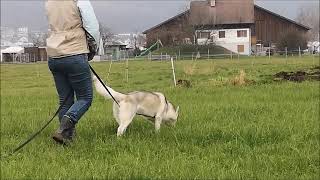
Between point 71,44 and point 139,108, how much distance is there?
5.18 ft

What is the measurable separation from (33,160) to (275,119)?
4.34 meters

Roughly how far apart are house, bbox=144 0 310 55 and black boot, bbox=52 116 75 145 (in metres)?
74.3

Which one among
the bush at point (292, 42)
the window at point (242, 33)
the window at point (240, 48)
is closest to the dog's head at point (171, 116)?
the bush at point (292, 42)

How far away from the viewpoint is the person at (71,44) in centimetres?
658

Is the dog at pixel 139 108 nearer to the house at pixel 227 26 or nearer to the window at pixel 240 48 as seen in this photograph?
the house at pixel 227 26

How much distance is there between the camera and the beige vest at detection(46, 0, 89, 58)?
656 centimetres

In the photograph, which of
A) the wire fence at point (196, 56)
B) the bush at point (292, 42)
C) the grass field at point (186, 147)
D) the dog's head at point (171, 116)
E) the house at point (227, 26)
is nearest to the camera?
the grass field at point (186, 147)

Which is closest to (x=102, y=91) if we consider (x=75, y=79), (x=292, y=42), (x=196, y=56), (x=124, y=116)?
(x=124, y=116)

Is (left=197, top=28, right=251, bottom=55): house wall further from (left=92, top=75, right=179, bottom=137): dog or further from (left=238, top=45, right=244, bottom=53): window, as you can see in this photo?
(left=92, top=75, right=179, bottom=137): dog

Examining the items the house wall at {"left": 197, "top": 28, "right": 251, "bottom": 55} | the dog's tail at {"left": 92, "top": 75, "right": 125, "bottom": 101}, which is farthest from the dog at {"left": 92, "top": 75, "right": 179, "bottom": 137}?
the house wall at {"left": 197, "top": 28, "right": 251, "bottom": 55}

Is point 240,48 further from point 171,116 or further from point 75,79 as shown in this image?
point 75,79

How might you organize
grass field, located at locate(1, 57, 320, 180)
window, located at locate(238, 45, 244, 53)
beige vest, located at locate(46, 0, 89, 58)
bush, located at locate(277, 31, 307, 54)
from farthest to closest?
window, located at locate(238, 45, 244, 53) < bush, located at locate(277, 31, 307, 54) < beige vest, located at locate(46, 0, 89, 58) < grass field, located at locate(1, 57, 320, 180)

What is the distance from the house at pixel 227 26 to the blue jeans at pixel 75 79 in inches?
2910

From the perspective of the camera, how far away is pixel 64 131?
662 cm
